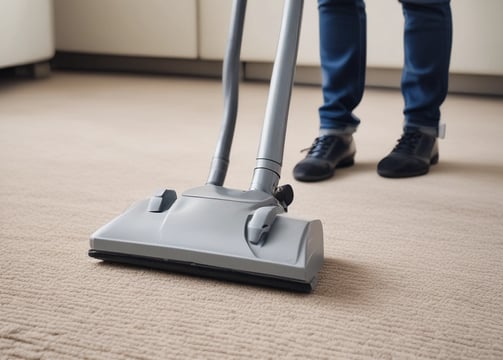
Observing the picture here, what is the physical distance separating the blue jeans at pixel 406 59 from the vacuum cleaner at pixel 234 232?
20.8 inches

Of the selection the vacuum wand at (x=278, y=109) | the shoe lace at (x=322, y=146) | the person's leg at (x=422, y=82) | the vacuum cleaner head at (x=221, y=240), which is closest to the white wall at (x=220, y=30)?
the person's leg at (x=422, y=82)

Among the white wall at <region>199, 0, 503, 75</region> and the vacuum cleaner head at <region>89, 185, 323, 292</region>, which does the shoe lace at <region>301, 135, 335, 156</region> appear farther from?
the white wall at <region>199, 0, 503, 75</region>

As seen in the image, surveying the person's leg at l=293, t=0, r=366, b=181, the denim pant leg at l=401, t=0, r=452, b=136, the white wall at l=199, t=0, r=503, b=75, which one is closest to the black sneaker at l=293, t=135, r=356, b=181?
the person's leg at l=293, t=0, r=366, b=181

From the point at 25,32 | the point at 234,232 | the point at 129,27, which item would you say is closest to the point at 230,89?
the point at 234,232

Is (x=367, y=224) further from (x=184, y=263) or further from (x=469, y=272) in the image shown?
(x=184, y=263)

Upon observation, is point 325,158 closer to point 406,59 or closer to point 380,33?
point 406,59

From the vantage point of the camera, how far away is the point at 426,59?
138cm

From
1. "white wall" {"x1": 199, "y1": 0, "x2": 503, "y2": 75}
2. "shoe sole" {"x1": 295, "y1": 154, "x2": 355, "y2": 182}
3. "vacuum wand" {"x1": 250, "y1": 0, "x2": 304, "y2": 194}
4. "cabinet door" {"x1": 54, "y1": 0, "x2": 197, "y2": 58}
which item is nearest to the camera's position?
"vacuum wand" {"x1": 250, "y1": 0, "x2": 304, "y2": 194}

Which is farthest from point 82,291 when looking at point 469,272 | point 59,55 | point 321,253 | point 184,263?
point 59,55

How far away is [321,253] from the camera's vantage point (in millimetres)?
827

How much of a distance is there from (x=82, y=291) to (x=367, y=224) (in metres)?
0.45

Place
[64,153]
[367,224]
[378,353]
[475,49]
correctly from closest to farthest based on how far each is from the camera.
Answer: [378,353] < [367,224] < [64,153] < [475,49]

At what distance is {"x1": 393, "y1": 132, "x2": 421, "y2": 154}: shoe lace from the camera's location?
138 cm

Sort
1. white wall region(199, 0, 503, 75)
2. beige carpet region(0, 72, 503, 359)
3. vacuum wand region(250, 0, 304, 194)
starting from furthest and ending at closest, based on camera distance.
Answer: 1. white wall region(199, 0, 503, 75)
2. vacuum wand region(250, 0, 304, 194)
3. beige carpet region(0, 72, 503, 359)
